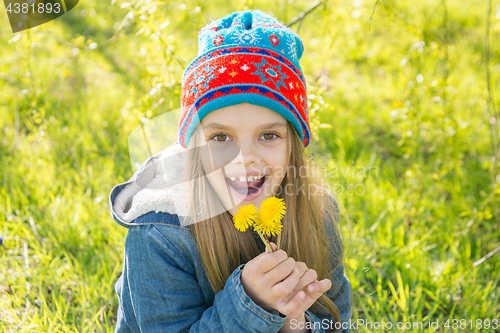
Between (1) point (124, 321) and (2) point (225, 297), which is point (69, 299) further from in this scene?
(2) point (225, 297)

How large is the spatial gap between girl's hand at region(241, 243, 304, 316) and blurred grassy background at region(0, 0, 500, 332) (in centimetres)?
71

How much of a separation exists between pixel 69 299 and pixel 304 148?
128cm

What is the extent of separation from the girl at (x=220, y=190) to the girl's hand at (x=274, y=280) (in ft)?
0.09

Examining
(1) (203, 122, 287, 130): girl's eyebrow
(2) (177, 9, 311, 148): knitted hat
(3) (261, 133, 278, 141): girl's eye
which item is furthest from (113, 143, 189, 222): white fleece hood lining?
(3) (261, 133, 278, 141): girl's eye

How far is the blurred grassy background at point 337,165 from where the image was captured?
1.83m

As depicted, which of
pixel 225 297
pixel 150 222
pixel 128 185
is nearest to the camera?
pixel 225 297

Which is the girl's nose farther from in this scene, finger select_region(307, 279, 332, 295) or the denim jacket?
finger select_region(307, 279, 332, 295)

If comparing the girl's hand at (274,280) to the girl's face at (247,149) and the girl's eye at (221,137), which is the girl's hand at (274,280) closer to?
the girl's face at (247,149)

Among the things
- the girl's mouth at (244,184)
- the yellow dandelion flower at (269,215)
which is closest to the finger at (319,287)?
the yellow dandelion flower at (269,215)

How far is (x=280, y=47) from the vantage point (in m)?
1.39

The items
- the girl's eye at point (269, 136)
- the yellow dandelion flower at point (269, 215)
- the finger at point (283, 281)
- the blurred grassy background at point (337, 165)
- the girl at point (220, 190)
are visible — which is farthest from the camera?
the blurred grassy background at point (337, 165)

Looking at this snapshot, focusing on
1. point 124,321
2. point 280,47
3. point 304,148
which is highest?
point 280,47

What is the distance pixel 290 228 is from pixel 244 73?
22.9 inches

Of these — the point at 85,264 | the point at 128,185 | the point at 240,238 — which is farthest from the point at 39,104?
the point at 240,238
